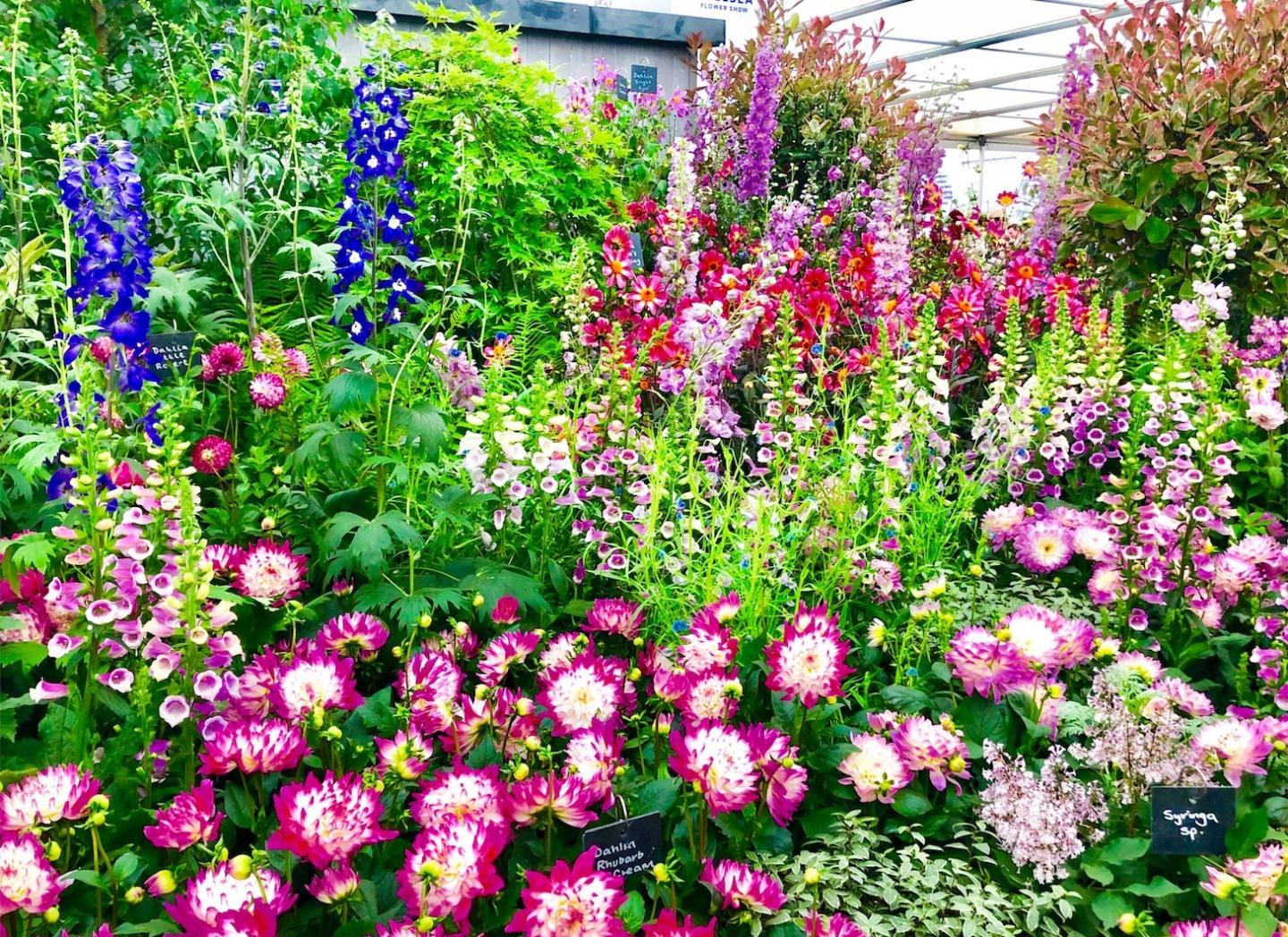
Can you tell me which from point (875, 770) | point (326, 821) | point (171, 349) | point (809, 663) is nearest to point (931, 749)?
point (875, 770)

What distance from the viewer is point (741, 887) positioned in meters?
1.26

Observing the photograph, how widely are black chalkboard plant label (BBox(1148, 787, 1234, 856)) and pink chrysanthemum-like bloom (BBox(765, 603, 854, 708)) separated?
0.48 metres

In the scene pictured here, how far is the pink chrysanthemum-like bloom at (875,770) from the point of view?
5.02 feet

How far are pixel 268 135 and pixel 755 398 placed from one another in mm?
1967

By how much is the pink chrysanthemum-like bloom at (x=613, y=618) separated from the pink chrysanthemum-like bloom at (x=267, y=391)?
94cm

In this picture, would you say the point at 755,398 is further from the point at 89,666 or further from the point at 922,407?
the point at 89,666

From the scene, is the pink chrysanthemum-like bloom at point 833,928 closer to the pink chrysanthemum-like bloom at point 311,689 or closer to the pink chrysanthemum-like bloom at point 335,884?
the pink chrysanthemum-like bloom at point 335,884

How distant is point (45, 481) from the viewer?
2201 millimetres

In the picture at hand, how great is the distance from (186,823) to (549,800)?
436 mm

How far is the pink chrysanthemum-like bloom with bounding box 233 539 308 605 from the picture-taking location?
162cm

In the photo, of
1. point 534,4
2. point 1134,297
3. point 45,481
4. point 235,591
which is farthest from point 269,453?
point 534,4

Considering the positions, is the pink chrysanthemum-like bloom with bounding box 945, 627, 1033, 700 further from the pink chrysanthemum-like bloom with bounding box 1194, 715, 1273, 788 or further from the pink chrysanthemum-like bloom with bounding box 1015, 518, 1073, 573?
the pink chrysanthemum-like bloom with bounding box 1015, 518, 1073, 573

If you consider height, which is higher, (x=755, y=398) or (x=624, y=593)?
(x=755, y=398)

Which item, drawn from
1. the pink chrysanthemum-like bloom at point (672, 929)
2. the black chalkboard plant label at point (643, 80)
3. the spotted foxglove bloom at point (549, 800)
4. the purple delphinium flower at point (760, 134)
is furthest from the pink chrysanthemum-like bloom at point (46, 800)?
the black chalkboard plant label at point (643, 80)
